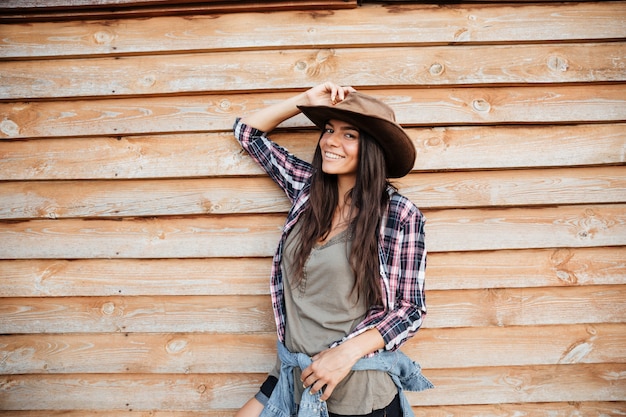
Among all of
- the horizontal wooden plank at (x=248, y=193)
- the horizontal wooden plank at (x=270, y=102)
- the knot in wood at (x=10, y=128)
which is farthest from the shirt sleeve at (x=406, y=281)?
the knot in wood at (x=10, y=128)

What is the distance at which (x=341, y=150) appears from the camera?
171 cm

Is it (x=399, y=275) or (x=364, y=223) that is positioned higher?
(x=364, y=223)

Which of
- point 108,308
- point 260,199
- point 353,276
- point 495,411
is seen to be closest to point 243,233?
point 260,199

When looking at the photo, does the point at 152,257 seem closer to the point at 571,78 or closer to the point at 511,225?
the point at 511,225

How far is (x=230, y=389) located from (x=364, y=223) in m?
1.25

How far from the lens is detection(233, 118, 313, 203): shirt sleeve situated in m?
1.97

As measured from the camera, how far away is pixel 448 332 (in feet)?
7.15

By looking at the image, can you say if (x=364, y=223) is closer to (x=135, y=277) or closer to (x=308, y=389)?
(x=308, y=389)

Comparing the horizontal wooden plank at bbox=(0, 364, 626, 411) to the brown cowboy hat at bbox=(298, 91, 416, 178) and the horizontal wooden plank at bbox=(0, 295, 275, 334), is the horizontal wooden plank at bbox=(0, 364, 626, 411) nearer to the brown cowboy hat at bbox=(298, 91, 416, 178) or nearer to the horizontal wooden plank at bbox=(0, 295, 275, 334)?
the horizontal wooden plank at bbox=(0, 295, 275, 334)

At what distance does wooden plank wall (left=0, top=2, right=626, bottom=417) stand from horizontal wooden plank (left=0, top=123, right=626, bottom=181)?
11 millimetres

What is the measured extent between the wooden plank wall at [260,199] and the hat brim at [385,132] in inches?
13.4

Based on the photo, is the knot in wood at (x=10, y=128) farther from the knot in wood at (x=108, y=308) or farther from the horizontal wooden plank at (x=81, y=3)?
the knot in wood at (x=108, y=308)

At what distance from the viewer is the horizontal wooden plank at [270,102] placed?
2.08 meters

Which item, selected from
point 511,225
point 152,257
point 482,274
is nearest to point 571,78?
point 511,225
